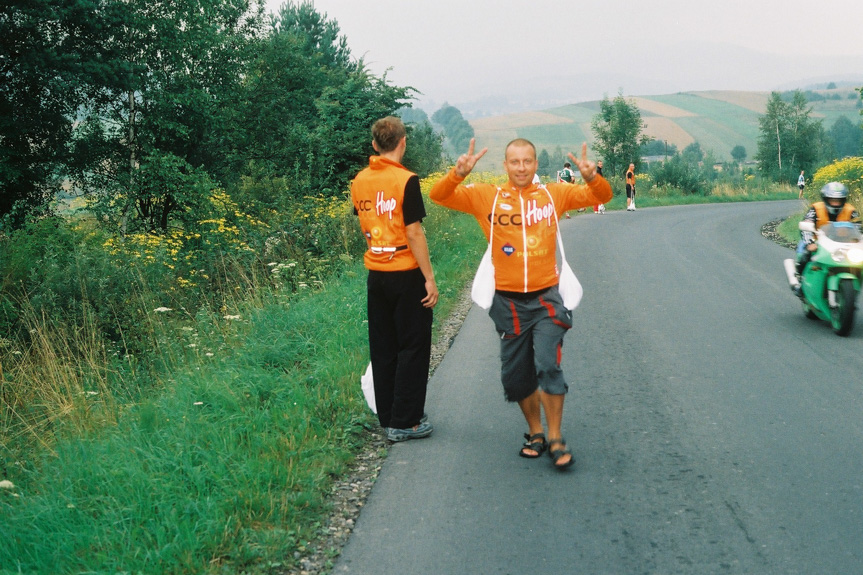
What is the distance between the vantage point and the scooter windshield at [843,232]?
829 centimetres

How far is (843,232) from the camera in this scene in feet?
27.4

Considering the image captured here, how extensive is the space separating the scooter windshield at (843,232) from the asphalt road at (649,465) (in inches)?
38.4

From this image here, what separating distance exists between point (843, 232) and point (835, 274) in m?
0.47

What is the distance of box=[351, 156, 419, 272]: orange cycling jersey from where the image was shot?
17.0ft

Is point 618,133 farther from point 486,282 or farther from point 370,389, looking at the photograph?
point 486,282

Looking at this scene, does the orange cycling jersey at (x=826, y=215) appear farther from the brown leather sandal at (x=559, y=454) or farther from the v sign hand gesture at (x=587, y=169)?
the brown leather sandal at (x=559, y=454)

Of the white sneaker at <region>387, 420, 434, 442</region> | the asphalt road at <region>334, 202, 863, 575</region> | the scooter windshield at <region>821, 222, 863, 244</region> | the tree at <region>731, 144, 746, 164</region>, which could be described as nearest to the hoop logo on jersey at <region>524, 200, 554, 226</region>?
the asphalt road at <region>334, 202, 863, 575</region>

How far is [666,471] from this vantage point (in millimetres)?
4680

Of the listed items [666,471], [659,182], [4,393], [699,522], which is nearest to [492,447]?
[666,471]

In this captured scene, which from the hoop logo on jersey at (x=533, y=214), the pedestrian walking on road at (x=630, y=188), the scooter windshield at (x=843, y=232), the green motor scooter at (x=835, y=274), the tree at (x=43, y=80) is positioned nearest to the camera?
the hoop logo on jersey at (x=533, y=214)

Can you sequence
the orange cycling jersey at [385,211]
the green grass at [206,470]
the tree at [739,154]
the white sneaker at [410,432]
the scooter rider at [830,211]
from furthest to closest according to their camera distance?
the tree at [739,154]
the scooter rider at [830,211]
the white sneaker at [410,432]
the orange cycling jersey at [385,211]
the green grass at [206,470]

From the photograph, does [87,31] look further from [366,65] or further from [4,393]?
[4,393]

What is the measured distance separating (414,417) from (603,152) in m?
42.8

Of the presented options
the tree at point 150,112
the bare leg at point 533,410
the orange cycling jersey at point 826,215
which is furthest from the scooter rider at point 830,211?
the tree at point 150,112
